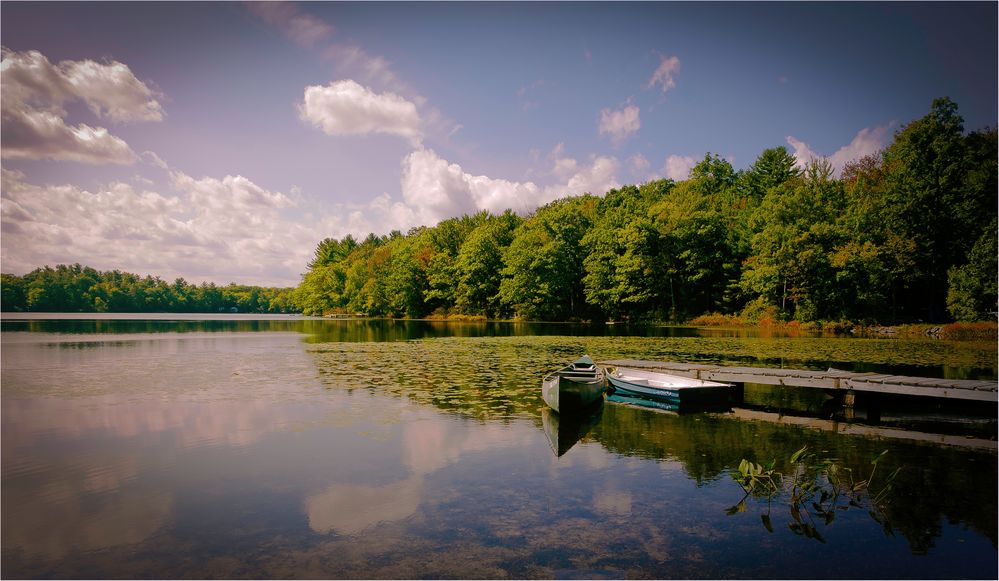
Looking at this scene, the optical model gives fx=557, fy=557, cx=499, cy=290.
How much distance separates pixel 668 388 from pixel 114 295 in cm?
17629

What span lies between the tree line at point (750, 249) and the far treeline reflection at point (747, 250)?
0.60ft

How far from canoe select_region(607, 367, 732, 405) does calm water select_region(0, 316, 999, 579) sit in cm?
82

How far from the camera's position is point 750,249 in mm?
69562

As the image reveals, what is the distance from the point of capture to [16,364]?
2789cm

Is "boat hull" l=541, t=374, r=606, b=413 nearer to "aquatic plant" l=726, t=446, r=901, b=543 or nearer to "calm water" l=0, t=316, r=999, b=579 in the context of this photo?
"calm water" l=0, t=316, r=999, b=579

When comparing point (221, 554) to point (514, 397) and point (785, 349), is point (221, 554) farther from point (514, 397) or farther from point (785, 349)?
point (785, 349)

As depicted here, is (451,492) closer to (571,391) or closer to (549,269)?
(571,391)

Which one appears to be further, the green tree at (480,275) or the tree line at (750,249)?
the green tree at (480,275)

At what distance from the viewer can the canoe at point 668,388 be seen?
17328 millimetres

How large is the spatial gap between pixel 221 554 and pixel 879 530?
9.38 m

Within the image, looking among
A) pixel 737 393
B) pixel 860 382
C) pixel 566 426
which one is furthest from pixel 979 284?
pixel 566 426

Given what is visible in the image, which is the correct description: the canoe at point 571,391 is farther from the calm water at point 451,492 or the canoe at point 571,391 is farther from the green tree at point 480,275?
the green tree at point 480,275

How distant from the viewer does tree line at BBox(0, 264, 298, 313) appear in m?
142

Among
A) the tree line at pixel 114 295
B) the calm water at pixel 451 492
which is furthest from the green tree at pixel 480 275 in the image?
the tree line at pixel 114 295
